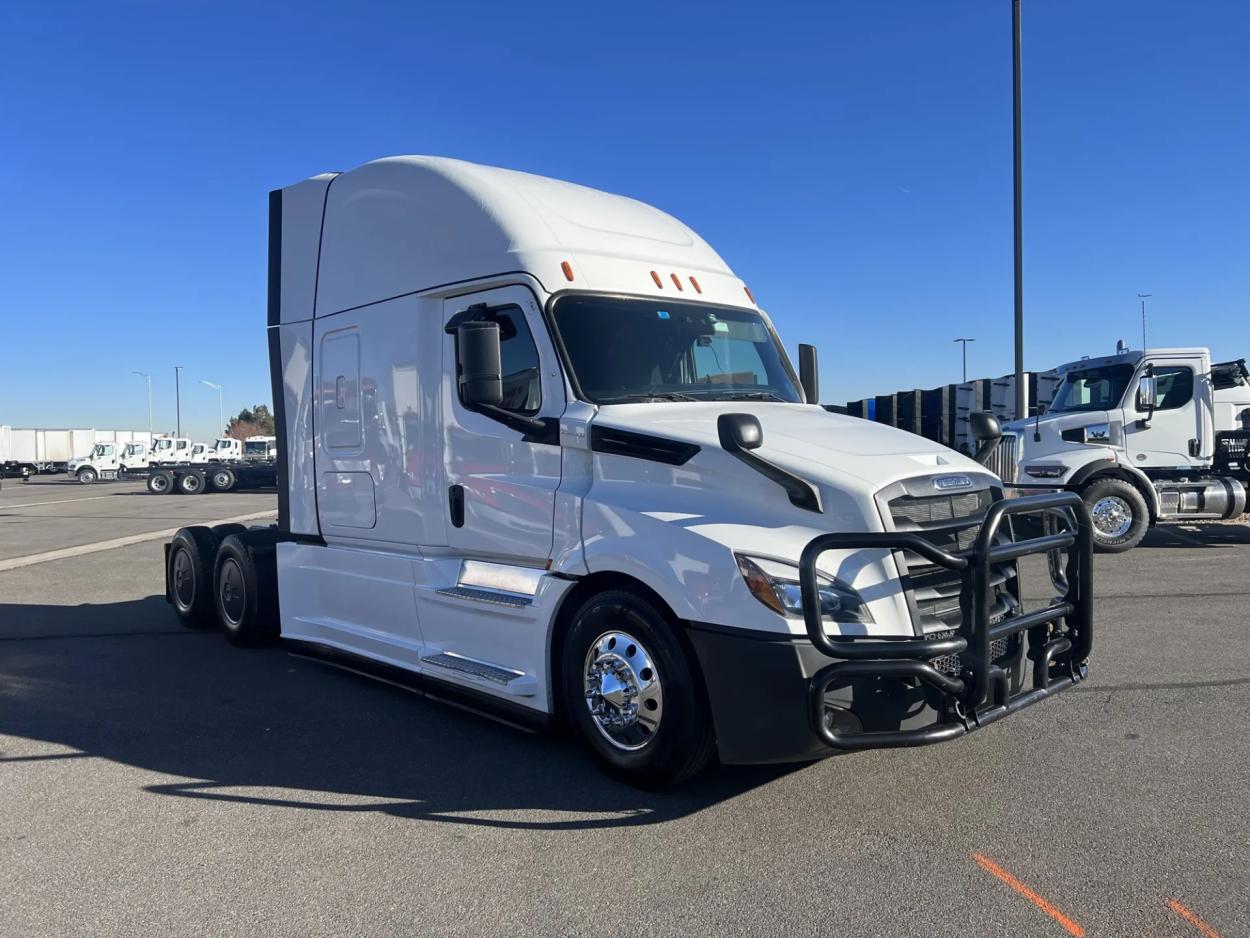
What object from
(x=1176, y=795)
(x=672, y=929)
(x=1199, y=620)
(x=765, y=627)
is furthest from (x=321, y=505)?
(x=1199, y=620)

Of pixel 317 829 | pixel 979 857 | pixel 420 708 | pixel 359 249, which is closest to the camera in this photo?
pixel 979 857

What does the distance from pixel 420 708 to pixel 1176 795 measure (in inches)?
159

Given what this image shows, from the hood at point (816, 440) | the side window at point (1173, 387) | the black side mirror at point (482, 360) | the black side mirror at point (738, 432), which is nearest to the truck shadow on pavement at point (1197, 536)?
the side window at point (1173, 387)

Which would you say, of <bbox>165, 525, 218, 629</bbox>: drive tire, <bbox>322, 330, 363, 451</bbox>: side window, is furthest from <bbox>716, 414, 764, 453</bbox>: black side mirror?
<bbox>165, 525, 218, 629</bbox>: drive tire

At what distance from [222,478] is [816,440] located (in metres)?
33.4

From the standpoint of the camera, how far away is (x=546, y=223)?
5.31 m

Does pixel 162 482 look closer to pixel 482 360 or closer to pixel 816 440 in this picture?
pixel 482 360

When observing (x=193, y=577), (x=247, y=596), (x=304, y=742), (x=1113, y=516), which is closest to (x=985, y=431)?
(x=304, y=742)

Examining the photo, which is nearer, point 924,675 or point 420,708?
point 924,675

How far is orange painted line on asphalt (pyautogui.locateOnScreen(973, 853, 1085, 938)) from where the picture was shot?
312cm

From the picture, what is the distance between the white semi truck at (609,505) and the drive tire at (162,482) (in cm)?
3079

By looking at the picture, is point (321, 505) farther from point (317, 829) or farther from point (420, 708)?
point (317, 829)

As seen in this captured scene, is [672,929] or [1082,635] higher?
[1082,635]

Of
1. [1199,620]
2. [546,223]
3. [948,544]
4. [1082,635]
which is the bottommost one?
[1199,620]
